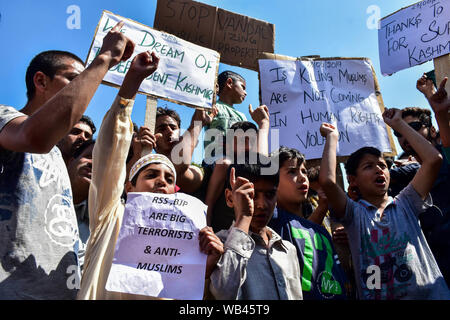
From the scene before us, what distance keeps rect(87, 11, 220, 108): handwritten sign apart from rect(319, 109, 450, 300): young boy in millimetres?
1373

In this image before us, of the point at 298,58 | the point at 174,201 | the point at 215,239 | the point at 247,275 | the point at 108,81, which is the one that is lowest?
the point at 247,275

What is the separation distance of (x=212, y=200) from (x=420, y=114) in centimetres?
230

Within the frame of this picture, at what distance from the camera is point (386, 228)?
275 centimetres

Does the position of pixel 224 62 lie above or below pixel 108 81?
above

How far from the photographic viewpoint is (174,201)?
1.83 m

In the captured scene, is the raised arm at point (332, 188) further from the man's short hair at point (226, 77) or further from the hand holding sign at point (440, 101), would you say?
the man's short hair at point (226, 77)

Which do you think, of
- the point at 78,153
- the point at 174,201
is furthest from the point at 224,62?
the point at 174,201

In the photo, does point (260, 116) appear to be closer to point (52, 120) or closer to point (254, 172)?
point (254, 172)

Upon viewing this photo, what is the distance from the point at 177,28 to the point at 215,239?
3199mm

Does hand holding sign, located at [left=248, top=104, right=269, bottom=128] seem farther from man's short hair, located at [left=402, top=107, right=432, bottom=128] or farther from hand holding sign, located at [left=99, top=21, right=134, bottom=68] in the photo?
hand holding sign, located at [left=99, top=21, right=134, bottom=68]

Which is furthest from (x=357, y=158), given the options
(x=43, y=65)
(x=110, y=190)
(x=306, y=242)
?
(x=43, y=65)

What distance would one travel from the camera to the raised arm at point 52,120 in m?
1.38

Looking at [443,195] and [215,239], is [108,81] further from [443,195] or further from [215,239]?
[443,195]

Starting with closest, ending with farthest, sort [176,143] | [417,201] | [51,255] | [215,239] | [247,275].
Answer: [51,255], [215,239], [247,275], [417,201], [176,143]
